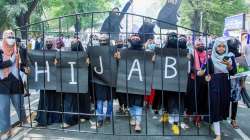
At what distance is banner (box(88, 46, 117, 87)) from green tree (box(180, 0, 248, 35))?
123 feet

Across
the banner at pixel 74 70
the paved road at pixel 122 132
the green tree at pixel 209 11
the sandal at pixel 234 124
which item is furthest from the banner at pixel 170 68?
the green tree at pixel 209 11

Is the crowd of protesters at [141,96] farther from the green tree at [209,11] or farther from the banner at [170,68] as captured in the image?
the green tree at [209,11]

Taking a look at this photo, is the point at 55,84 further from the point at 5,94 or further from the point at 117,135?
the point at 117,135

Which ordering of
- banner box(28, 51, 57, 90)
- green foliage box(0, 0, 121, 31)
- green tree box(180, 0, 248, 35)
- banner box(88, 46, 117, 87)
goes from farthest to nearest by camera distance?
1. green tree box(180, 0, 248, 35)
2. green foliage box(0, 0, 121, 31)
3. banner box(28, 51, 57, 90)
4. banner box(88, 46, 117, 87)

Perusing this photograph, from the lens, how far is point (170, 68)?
7.61 m

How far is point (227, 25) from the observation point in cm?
2123

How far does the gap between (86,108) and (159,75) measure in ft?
7.93

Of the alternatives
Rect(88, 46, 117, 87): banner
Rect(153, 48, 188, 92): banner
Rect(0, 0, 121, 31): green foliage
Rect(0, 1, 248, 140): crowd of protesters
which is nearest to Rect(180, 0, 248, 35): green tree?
Rect(0, 0, 121, 31): green foliage

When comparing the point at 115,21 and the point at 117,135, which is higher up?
the point at 115,21

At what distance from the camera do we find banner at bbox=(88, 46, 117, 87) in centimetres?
783

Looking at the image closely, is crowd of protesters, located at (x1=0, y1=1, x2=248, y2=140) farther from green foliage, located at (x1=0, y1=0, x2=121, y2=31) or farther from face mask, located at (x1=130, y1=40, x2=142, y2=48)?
green foliage, located at (x1=0, y1=0, x2=121, y2=31)

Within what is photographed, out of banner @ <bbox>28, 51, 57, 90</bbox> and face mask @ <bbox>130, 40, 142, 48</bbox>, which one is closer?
banner @ <bbox>28, 51, 57, 90</bbox>

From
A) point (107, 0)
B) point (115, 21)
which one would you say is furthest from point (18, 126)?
point (107, 0)

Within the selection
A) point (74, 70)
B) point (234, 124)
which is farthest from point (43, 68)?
point (234, 124)
